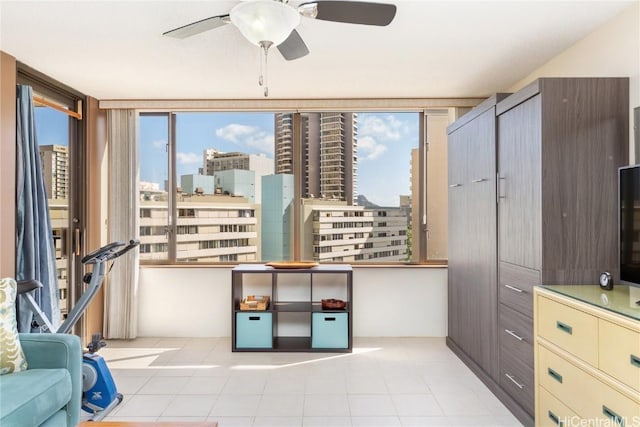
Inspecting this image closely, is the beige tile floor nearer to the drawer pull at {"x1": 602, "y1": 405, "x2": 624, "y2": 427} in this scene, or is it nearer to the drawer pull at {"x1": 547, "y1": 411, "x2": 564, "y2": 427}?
the drawer pull at {"x1": 547, "y1": 411, "x2": 564, "y2": 427}

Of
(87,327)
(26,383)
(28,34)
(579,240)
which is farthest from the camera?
(87,327)

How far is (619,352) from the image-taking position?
1725 mm

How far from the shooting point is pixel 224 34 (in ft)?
8.76

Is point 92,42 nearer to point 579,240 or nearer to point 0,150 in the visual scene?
point 0,150

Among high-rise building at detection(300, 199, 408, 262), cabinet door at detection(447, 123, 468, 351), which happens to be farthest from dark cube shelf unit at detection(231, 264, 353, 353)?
cabinet door at detection(447, 123, 468, 351)

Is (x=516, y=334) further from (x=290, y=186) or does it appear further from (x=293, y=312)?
(x=290, y=186)

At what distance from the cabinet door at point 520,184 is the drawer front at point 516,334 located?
1.11ft

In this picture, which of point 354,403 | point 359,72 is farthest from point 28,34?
point 354,403

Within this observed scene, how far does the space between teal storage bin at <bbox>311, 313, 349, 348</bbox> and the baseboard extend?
3.37 ft

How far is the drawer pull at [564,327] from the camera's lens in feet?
6.72

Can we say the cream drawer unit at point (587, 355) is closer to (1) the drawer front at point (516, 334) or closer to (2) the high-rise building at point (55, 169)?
(1) the drawer front at point (516, 334)

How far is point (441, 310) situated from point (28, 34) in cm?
415

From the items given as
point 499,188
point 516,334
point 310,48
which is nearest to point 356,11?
point 310,48

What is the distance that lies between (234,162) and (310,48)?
71.0 inches
